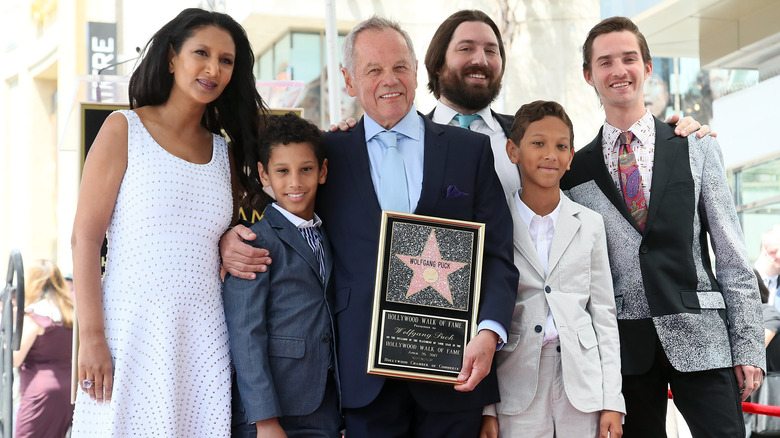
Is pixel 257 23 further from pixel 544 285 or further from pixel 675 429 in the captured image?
pixel 544 285

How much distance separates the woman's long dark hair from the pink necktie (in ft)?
4.86

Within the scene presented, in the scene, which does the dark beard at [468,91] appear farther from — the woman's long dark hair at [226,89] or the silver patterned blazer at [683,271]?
the woman's long dark hair at [226,89]

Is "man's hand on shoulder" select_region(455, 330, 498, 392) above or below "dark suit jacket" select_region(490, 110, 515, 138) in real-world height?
below

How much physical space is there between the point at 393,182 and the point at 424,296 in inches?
17.0

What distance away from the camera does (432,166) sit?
9.37 ft

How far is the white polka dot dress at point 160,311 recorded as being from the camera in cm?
262

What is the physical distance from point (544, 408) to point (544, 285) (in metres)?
0.43

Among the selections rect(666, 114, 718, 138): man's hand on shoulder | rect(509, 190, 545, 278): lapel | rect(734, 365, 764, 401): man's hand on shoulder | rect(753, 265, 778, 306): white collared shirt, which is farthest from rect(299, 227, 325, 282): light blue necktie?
rect(753, 265, 778, 306): white collared shirt

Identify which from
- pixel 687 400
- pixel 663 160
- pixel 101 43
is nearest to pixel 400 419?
pixel 687 400

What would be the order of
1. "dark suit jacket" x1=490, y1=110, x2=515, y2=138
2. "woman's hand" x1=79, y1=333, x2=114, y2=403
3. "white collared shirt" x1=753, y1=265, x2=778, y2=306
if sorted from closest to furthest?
"woman's hand" x1=79, y1=333, x2=114, y2=403, "dark suit jacket" x1=490, y1=110, x2=515, y2=138, "white collared shirt" x1=753, y1=265, x2=778, y2=306

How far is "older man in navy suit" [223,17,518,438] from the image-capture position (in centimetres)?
270

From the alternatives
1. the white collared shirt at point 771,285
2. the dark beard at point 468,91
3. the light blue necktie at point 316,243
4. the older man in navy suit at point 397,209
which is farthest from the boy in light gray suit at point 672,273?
the white collared shirt at point 771,285

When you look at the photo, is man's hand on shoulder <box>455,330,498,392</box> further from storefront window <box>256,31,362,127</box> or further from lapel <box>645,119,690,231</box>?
storefront window <box>256,31,362,127</box>

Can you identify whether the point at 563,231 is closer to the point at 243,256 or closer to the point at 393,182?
the point at 393,182
